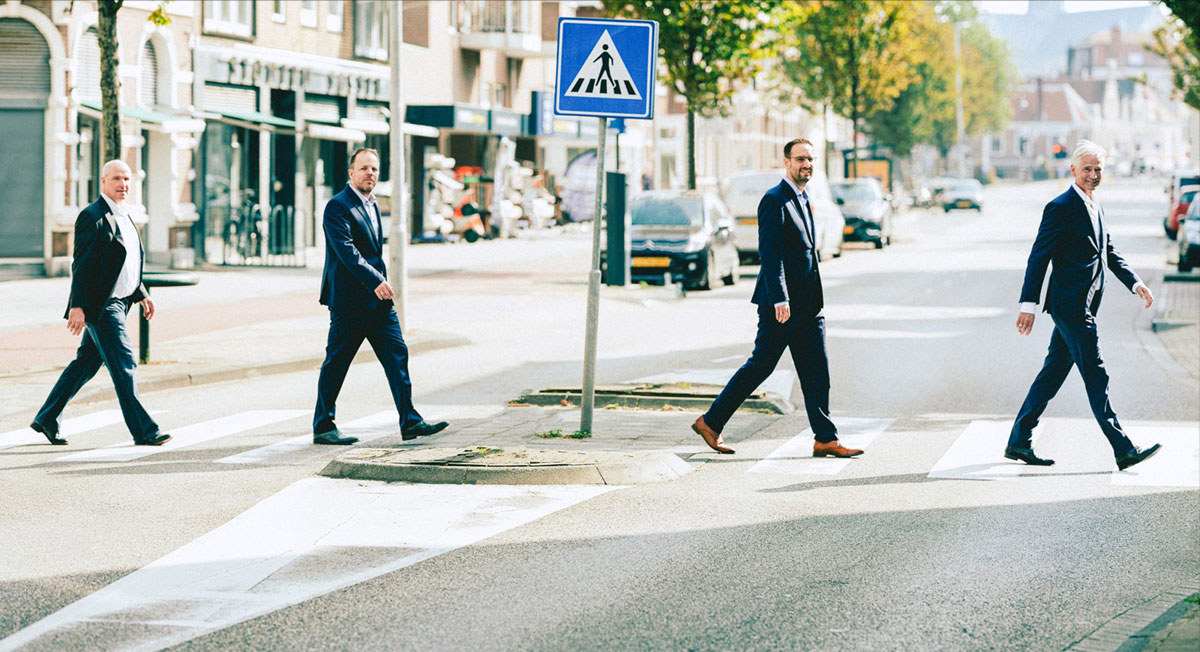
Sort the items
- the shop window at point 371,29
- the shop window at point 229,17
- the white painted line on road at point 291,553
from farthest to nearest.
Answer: the shop window at point 371,29 < the shop window at point 229,17 < the white painted line on road at point 291,553

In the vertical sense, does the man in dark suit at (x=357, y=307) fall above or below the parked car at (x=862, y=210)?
below

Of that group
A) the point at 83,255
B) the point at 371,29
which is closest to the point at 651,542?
the point at 83,255

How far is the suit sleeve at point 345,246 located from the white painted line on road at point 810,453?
8.35 feet

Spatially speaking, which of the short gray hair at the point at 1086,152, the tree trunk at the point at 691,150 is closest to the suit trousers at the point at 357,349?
the short gray hair at the point at 1086,152

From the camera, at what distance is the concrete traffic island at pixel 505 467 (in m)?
8.88

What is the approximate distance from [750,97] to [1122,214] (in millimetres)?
16821

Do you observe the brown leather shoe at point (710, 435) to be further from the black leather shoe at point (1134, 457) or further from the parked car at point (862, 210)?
the parked car at point (862, 210)

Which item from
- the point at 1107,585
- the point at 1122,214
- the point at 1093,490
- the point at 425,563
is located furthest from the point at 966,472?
the point at 1122,214

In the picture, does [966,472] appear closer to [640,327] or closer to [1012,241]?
[640,327]

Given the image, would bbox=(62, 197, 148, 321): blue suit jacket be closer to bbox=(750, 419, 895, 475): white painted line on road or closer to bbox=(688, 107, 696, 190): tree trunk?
bbox=(750, 419, 895, 475): white painted line on road

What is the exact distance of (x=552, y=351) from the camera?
17.4 metres

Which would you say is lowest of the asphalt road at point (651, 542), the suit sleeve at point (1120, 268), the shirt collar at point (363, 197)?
the asphalt road at point (651, 542)

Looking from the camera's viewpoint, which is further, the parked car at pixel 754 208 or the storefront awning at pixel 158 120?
the parked car at pixel 754 208

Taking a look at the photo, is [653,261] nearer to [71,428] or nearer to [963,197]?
[71,428]
